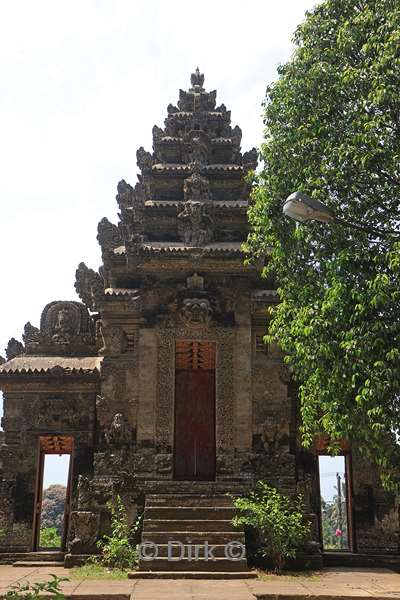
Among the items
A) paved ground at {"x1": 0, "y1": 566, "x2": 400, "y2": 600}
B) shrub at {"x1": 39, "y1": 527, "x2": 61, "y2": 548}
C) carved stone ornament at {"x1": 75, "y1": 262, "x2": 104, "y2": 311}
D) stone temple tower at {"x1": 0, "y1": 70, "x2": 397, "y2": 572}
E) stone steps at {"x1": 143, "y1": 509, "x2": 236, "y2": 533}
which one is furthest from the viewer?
shrub at {"x1": 39, "y1": 527, "x2": 61, "y2": 548}

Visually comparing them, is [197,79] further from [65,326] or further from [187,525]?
[187,525]

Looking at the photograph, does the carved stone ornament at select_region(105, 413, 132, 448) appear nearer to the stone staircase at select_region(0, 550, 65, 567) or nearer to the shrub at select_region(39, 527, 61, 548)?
the stone staircase at select_region(0, 550, 65, 567)

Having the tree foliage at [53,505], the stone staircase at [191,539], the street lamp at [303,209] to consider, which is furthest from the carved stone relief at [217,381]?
the tree foliage at [53,505]

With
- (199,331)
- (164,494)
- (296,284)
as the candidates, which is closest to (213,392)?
(199,331)

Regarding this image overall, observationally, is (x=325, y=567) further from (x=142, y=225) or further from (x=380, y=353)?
(x=142, y=225)

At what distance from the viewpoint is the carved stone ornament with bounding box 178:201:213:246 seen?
17.3m

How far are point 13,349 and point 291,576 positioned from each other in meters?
9.77

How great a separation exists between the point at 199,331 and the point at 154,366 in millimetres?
1472

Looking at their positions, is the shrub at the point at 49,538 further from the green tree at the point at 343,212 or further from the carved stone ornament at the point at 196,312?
the green tree at the point at 343,212

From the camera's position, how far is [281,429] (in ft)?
52.2

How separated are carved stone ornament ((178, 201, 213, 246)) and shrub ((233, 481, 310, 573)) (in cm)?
672

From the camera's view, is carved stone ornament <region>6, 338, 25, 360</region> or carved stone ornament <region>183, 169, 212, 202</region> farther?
carved stone ornament <region>183, 169, 212, 202</region>

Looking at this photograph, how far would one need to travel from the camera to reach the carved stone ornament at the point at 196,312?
1642cm

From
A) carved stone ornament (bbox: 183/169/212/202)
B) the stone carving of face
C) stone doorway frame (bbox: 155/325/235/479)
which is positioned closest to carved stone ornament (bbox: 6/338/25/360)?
the stone carving of face
